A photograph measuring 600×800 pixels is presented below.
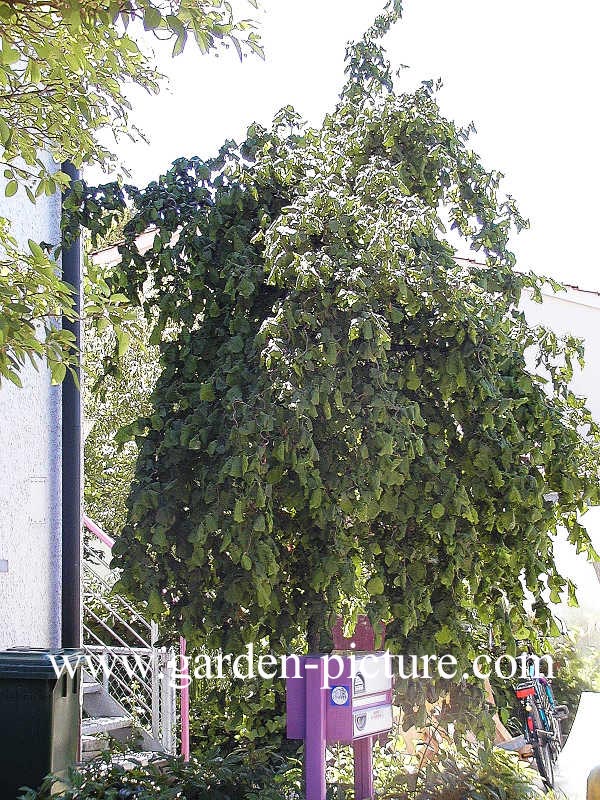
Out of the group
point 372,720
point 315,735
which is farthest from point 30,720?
point 372,720

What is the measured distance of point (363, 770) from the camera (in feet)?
12.5

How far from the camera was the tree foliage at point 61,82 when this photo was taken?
2.35m

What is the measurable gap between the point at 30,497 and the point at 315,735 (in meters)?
1.77

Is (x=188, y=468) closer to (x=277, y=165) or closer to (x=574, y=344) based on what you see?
(x=277, y=165)

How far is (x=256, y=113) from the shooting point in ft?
15.0

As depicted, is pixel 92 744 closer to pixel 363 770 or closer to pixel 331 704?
pixel 363 770

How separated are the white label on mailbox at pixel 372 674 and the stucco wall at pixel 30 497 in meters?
1.59

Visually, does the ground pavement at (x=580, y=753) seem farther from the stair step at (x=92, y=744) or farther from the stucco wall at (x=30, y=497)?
the stucco wall at (x=30, y=497)

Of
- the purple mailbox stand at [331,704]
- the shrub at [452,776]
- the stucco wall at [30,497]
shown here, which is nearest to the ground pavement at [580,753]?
the shrub at [452,776]

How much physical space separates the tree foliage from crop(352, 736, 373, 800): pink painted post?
208cm

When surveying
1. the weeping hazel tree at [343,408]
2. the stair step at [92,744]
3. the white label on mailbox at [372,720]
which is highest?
the weeping hazel tree at [343,408]

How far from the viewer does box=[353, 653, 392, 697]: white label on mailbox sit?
12.0 ft

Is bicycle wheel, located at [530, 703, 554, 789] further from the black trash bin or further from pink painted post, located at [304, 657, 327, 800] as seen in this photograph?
the black trash bin

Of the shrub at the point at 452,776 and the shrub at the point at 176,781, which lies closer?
the shrub at the point at 176,781
